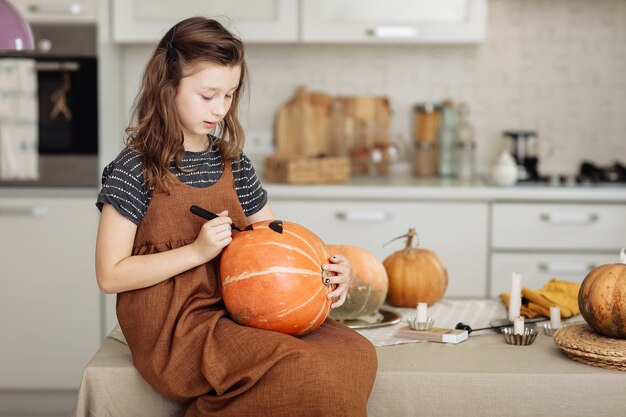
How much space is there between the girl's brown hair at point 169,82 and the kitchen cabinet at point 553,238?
189 cm

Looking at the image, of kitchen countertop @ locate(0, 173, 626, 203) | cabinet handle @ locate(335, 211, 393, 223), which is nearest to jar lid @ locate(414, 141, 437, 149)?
kitchen countertop @ locate(0, 173, 626, 203)

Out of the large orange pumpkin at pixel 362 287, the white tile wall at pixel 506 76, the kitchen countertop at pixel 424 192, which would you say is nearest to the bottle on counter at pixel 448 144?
the white tile wall at pixel 506 76

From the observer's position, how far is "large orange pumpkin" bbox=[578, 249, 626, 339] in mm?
1617

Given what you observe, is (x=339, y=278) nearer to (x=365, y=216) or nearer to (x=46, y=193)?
(x=365, y=216)

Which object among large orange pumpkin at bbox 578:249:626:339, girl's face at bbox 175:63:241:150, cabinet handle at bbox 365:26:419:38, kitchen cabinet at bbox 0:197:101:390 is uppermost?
cabinet handle at bbox 365:26:419:38

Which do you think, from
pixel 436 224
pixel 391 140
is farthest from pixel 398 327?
pixel 391 140

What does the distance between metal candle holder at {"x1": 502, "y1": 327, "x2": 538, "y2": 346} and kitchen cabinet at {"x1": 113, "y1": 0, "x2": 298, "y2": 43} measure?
2088 mm

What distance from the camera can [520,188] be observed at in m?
3.39

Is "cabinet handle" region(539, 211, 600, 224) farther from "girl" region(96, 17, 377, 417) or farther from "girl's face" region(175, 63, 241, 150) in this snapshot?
"girl's face" region(175, 63, 241, 150)

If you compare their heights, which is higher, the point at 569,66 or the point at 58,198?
the point at 569,66

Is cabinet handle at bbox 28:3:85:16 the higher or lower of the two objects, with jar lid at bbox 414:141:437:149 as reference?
higher

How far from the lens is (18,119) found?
11.3 ft

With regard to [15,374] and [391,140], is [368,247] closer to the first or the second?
[391,140]

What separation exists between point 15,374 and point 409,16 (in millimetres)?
2045
